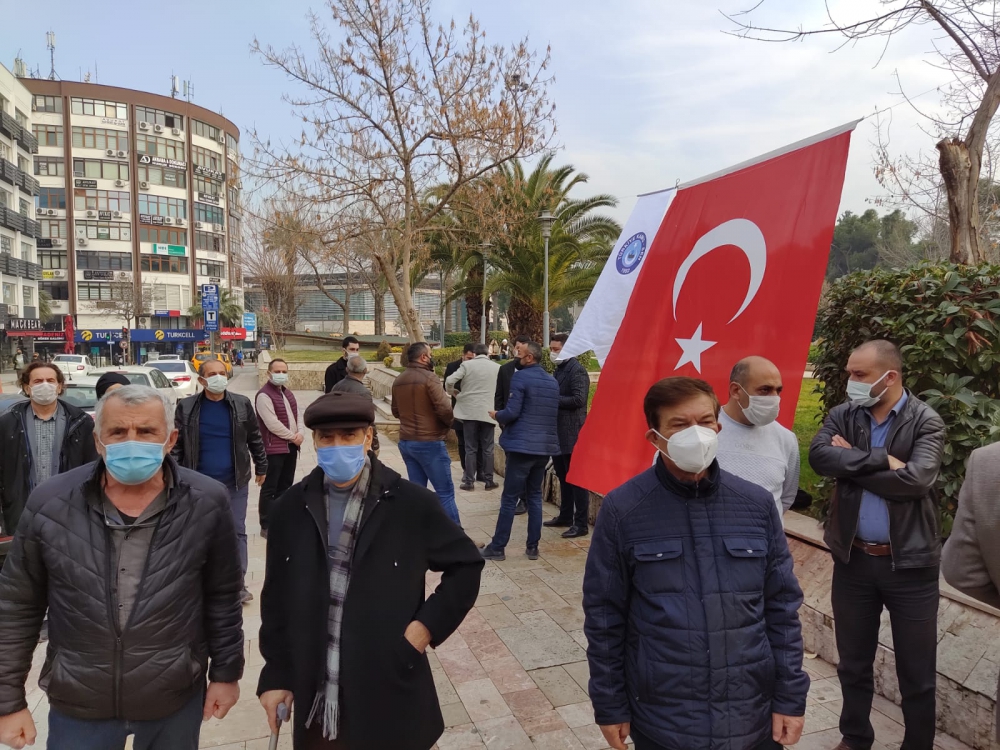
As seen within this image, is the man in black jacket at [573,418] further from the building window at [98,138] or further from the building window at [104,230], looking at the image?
the building window at [98,138]

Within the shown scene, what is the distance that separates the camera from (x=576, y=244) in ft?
71.3

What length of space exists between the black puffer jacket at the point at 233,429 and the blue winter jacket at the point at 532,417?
6.60 feet

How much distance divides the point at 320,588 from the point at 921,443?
2453mm

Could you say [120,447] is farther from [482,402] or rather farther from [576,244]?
[576,244]

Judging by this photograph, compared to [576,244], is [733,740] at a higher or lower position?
lower

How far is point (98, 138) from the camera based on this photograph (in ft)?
191

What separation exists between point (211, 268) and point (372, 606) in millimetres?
71082

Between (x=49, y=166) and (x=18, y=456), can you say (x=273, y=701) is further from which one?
(x=49, y=166)

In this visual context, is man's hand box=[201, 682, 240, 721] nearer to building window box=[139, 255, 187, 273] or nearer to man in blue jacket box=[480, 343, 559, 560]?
man in blue jacket box=[480, 343, 559, 560]

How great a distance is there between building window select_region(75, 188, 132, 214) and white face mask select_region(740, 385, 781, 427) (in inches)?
2659

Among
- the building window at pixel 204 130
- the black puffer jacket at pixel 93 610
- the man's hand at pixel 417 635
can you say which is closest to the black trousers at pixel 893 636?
the man's hand at pixel 417 635

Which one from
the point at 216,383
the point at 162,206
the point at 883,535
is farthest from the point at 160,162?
the point at 883,535

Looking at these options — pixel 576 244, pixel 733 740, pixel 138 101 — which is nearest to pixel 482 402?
pixel 733 740

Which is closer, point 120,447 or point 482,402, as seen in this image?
point 120,447
